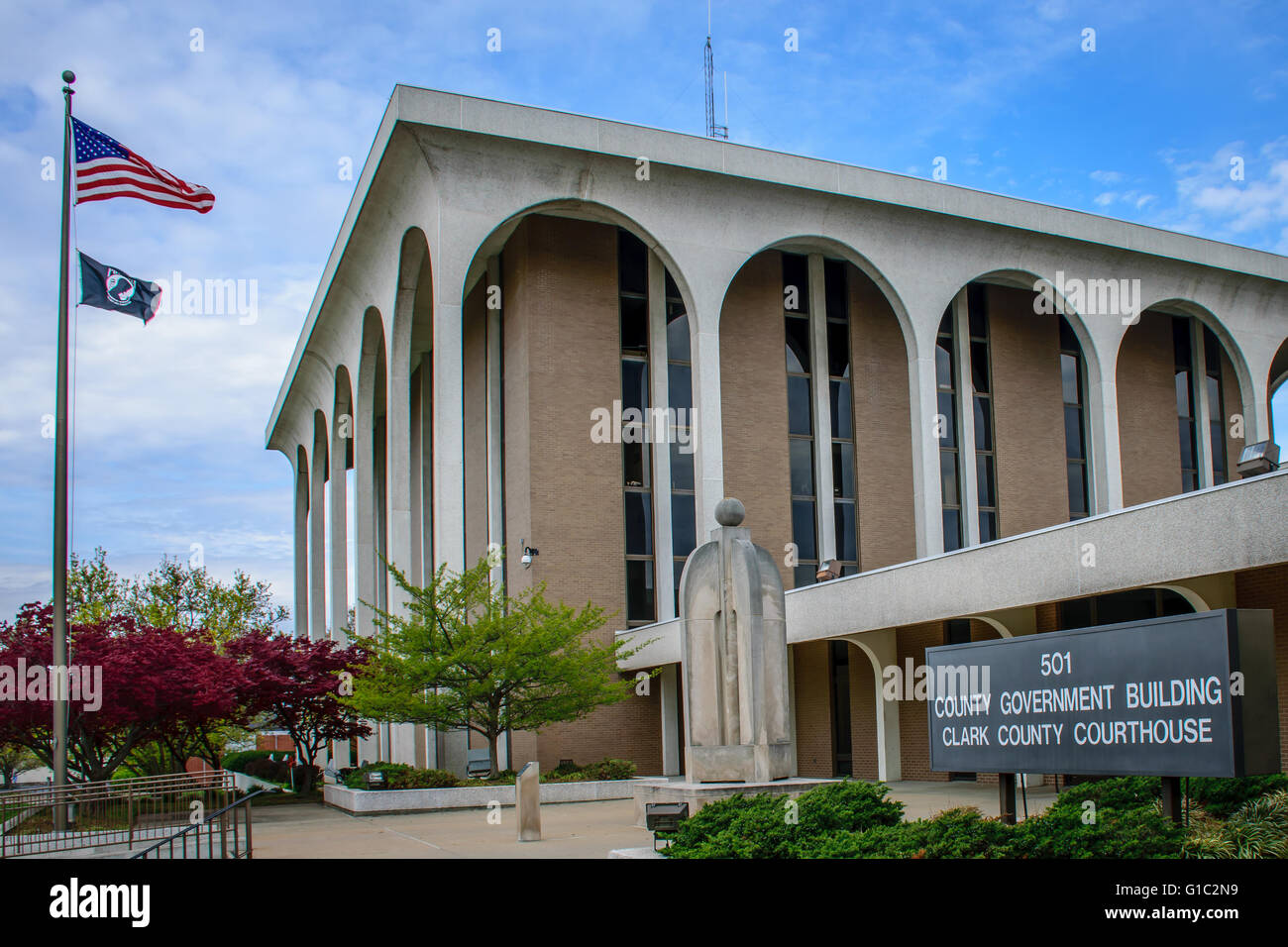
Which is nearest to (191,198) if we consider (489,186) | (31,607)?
(489,186)

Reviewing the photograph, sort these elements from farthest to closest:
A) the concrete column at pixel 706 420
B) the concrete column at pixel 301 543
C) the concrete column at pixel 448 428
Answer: the concrete column at pixel 301 543, the concrete column at pixel 706 420, the concrete column at pixel 448 428

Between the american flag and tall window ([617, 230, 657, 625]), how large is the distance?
13530 millimetres

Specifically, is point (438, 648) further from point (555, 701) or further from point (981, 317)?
point (981, 317)

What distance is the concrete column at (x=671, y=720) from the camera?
31.0 meters

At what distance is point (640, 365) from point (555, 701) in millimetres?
10979

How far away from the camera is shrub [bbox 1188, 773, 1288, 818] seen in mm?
12141

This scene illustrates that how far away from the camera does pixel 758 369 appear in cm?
3403

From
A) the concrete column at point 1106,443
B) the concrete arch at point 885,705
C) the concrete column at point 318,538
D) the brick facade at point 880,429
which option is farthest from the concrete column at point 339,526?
the concrete column at point 1106,443

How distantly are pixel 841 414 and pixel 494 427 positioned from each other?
9983 mm

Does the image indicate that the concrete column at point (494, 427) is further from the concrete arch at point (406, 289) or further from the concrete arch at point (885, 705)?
the concrete arch at point (885, 705)

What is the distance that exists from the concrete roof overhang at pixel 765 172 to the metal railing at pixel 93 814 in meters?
16.3

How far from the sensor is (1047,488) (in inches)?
1458

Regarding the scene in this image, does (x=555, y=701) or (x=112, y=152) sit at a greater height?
(x=112, y=152)

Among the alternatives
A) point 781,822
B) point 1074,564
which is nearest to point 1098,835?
point 781,822
